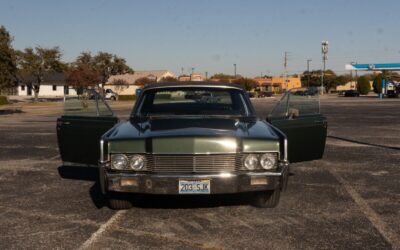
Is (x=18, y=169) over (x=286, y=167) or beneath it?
beneath

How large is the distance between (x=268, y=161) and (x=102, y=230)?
1.90 meters

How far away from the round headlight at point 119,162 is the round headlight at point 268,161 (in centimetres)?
146

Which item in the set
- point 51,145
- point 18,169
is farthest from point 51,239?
point 51,145

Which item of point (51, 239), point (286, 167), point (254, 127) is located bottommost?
point (51, 239)

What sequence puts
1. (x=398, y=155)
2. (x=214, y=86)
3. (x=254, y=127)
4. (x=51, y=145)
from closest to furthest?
(x=254, y=127), (x=214, y=86), (x=398, y=155), (x=51, y=145)

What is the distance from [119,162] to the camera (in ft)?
15.6

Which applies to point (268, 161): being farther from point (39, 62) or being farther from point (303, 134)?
point (39, 62)

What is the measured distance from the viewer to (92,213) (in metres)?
5.31

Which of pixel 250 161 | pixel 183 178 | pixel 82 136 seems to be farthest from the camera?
pixel 82 136

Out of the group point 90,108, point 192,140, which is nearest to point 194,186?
point 192,140

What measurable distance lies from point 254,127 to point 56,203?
9.14 feet

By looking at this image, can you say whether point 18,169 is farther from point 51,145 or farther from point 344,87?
point 344,87

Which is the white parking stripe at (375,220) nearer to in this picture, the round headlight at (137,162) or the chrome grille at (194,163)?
the chrome grille at (194,163)

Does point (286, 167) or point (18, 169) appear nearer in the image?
point (286, 167)
